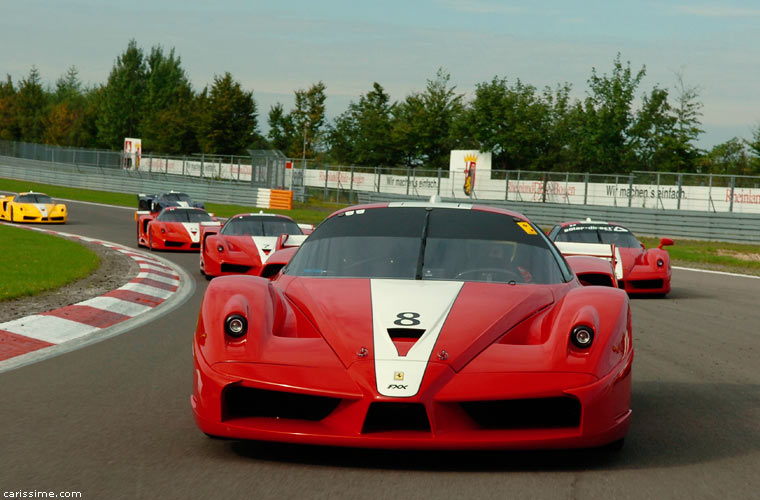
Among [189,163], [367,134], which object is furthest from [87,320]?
[367,134]

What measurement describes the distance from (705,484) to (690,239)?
28915 millimetres

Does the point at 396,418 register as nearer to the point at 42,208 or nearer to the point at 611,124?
the point at 42,208

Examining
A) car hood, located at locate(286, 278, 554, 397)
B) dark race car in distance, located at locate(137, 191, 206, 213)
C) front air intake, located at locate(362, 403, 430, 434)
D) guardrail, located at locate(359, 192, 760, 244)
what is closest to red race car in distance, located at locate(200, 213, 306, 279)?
car hood, located at locate(286, 278, 554, 397)

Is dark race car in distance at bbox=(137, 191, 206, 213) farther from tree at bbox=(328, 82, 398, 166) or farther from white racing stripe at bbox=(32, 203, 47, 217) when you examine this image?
tree at bbox=(328, 82, 398, 166)

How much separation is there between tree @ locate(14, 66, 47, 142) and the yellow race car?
85.1 metres

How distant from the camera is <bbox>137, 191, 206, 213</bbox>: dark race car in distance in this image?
2927cm

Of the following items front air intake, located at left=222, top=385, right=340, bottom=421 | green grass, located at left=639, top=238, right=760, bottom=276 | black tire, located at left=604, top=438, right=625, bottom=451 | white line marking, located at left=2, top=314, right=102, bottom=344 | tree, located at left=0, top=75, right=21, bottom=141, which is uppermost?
tree, located at left=0, top=75, right=21, bottom=141

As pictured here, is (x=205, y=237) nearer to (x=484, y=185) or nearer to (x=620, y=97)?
(x=484, y=185)

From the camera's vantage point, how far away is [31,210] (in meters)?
29.9

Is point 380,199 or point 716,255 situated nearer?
point 716,255

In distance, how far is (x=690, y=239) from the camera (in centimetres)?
3138

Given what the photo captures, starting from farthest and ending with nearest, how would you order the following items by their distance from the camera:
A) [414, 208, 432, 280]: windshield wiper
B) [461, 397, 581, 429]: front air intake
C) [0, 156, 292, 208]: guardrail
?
[0, 156, 292, 208]: guardrail, [414, 208, 432, 280]: windshield wiper, [461, 397, 581, 429]: front air intake

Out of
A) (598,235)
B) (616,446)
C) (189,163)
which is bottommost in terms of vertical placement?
(616,446)

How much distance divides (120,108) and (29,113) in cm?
1368
